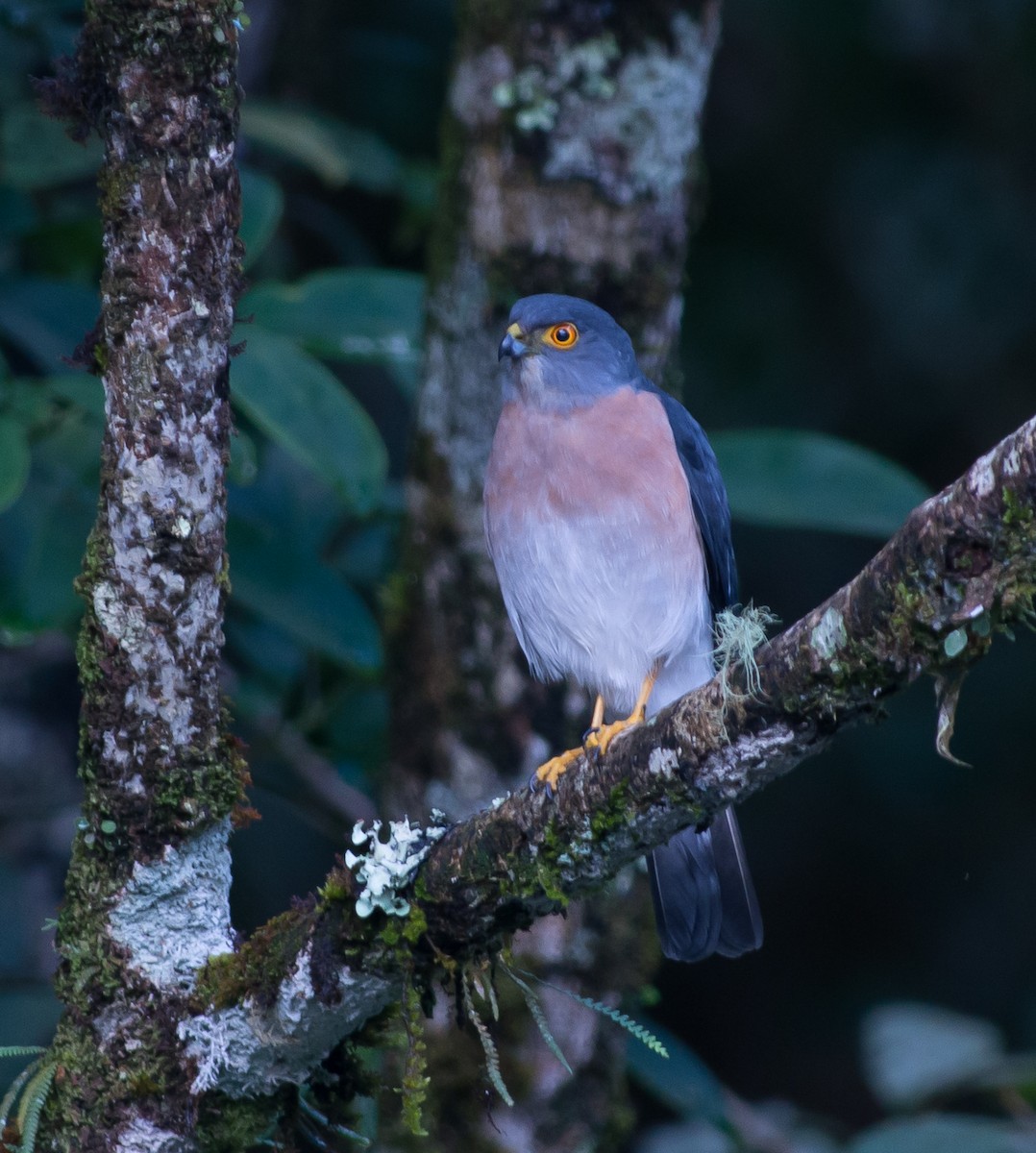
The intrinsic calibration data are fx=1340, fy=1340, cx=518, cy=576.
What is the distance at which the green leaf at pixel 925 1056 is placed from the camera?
12.6 ft

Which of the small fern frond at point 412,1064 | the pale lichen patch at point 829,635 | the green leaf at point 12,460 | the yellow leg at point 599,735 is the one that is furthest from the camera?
the yellow leg at point 599,735

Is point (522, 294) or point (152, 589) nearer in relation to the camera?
point (152, 589)

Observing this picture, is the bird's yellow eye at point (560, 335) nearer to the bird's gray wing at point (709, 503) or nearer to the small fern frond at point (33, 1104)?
the bird's gray wing at point (709, 503)

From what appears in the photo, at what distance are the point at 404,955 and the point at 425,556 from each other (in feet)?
6.24

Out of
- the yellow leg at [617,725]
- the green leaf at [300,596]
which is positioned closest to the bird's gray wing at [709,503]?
the yellow leg at [617,725]

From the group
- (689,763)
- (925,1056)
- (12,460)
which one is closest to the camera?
(689,763)

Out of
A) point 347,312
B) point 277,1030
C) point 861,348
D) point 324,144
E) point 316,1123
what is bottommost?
point 316,1123

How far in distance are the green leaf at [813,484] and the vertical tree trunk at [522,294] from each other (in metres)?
0.41

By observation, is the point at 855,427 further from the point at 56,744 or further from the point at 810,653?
the point at 810,653

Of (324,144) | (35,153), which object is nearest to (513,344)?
(324,144)

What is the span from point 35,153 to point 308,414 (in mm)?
1186

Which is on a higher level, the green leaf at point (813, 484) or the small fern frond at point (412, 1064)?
the green leaf at point (813, 484)

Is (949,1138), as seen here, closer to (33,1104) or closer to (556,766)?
(556,766)

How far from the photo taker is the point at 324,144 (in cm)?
439
